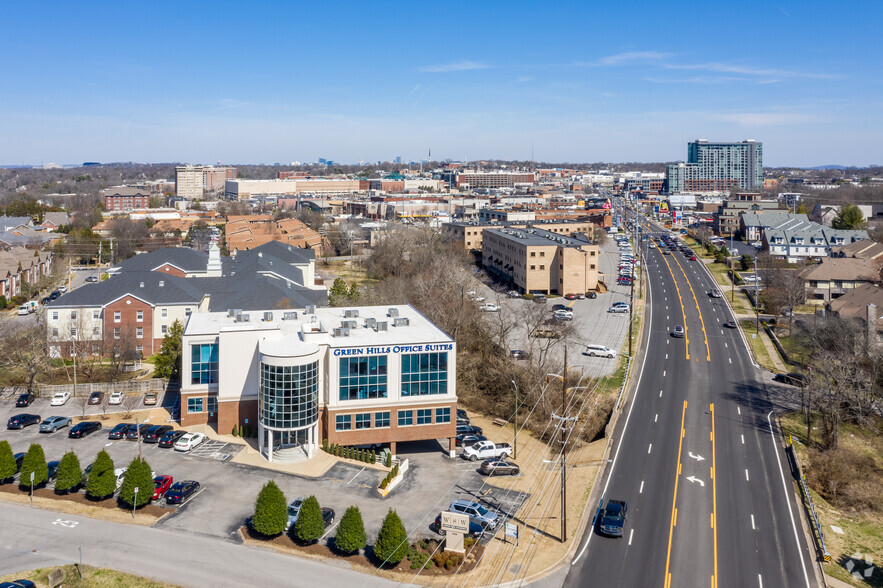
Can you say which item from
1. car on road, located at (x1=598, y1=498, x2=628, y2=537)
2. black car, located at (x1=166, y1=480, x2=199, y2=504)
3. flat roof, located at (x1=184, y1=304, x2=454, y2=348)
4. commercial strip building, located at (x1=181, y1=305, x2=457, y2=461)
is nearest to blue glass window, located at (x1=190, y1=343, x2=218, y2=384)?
commercial strip building, located at (x1=181, y1=305, x2=457, y2=461)

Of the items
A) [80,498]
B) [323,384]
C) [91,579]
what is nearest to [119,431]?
[80,498]

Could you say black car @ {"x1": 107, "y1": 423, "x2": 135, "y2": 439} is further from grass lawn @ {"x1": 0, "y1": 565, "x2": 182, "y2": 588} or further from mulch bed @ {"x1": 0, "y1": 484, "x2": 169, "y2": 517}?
grass lawn @ {"x1": 0, "y1": 565, "x2": 182, "y2": 588}

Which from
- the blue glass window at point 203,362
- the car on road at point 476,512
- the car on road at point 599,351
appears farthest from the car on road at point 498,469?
the car on road at point 599,351

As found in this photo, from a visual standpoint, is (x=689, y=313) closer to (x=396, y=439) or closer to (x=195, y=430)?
(x=396, y=439)

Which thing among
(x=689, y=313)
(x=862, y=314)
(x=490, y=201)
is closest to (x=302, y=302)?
(x=689, y=313)

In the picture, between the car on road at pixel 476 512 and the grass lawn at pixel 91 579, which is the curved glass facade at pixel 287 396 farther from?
the grass lawn at pixel 91 579
